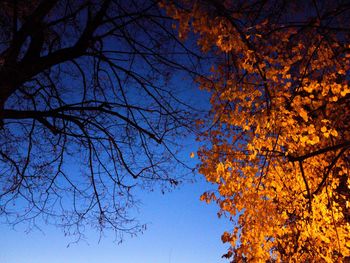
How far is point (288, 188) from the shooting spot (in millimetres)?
11195

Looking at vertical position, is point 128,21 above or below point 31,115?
above

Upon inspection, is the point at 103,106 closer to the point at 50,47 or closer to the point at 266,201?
the point at 50,47

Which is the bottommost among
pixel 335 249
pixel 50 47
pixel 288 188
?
pixel 335 249

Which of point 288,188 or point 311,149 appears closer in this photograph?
point 288,188

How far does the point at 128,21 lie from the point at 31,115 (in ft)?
8.86

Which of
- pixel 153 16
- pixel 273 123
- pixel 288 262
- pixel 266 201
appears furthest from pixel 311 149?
pixel 153 16

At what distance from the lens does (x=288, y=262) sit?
1209 cm

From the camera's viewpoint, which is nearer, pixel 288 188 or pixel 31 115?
pixel 31 115

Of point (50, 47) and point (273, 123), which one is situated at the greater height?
point (50, 47)

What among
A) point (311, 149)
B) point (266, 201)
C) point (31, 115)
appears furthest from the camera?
point (311, 149)

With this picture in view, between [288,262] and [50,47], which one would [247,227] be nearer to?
[288,262]

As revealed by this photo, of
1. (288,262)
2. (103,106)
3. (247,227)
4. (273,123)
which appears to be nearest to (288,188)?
(247,227)

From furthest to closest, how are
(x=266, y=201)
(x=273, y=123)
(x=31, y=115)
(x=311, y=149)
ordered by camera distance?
(x=311, y=149) → (x=266, y=201) → (x=273, y=123) → (x=31, y=115)

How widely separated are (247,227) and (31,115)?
7.08 meters
